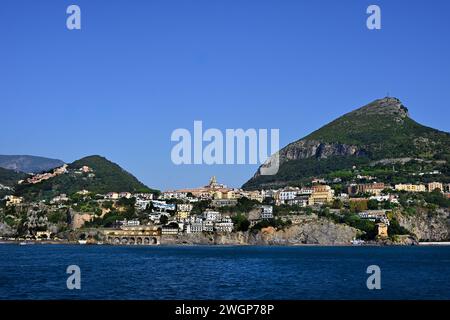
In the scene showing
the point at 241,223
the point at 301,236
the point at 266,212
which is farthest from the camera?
the point at 266,212

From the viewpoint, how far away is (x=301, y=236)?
3652 inches

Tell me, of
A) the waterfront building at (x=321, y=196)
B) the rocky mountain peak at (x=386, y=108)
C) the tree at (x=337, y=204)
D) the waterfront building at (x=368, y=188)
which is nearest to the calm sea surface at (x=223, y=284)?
the tree at (x=337, y=204)

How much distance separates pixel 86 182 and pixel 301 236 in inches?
2454

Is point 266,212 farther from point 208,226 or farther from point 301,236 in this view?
point 301,236

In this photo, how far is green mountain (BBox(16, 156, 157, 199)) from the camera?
13438cm

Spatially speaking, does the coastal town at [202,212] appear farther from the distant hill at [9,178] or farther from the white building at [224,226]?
the distant hill at [9,178]

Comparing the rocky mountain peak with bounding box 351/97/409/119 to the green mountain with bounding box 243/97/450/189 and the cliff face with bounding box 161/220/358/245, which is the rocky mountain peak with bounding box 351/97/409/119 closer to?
the green mountain with bounding box 243/97/450/189

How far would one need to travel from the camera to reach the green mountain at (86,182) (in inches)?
5290

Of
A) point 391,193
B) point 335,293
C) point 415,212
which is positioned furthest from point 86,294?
point 391,193

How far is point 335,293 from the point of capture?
926 inches

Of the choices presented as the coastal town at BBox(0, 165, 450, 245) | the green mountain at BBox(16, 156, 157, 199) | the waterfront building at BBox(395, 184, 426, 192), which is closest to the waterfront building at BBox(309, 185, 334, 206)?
the coastal town at BBox(0, 165, 450, 245)

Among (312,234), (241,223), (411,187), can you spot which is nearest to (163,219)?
(241,223)
